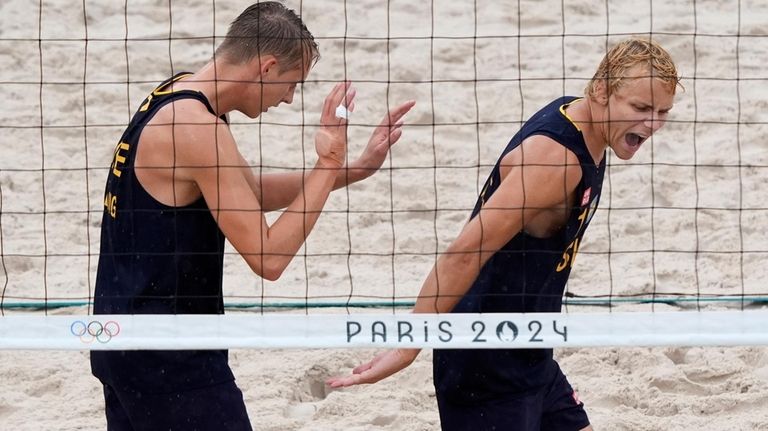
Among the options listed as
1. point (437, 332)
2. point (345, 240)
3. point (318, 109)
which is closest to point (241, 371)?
point (345, 240)

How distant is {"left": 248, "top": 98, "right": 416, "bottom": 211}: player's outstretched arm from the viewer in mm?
3961

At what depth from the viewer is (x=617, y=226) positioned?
21.4 feet

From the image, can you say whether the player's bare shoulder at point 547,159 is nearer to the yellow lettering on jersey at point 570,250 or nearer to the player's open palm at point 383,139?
the yellow lettering on jersey at point 570,250

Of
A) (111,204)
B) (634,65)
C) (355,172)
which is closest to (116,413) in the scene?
(111,204)

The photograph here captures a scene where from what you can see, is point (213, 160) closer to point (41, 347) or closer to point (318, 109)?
point (41, 347)

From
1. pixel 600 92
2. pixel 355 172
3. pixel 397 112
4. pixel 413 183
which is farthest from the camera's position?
pixel 413 183

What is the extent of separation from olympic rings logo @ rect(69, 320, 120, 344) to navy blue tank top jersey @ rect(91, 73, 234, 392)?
0.04 meters

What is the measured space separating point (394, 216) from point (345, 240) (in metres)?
0.28

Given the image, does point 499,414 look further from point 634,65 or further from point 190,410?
point 634,65

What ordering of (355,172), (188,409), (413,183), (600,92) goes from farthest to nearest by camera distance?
1. (413,183)
2. (355,172)
3. (600,92)
4. (188,409)

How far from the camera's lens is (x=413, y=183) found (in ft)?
22.7

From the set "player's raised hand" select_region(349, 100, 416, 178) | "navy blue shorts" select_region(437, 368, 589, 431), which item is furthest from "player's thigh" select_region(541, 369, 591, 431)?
"player's raised hand" select_region(349, 100, 416, 178)

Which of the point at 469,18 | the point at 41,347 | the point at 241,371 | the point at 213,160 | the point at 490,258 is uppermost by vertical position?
the point at 469,18

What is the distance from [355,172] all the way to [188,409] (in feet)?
3.04
